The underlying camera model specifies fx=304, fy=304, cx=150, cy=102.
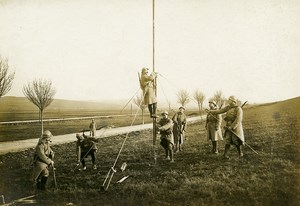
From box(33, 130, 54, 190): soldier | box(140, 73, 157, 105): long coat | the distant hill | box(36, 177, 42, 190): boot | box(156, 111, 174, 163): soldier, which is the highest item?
box(140, 73, 157, 105): long coat

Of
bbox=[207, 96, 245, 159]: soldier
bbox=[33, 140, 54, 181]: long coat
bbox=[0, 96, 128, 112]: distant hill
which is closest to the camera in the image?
bbox=[33, 140, 54, 181]: long coat

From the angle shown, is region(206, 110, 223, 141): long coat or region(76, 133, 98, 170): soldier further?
region(206, 110, 223, 141): long coat

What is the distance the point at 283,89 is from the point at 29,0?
6.24 m

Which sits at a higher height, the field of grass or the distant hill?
the distant hill

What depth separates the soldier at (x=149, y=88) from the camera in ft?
22.3

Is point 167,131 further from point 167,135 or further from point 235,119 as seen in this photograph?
point 235,119

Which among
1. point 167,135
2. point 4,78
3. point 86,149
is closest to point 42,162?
point 86,149

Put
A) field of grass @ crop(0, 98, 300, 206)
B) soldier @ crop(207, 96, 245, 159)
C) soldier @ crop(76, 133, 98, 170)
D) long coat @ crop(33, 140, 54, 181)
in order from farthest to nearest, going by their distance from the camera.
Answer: soldier @ crop(76, 133, 98, 170)
soldier @ crop(207, 96, 245, 159)
long coat @ crop(33, 140, 54, 181)
field of grass @ crop(0, 98, 300, 206)

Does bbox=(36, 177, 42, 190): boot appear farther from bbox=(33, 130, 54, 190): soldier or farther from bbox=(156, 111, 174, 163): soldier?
bbox=(156, 111, 174, 163): soldier

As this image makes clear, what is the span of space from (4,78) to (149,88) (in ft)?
14.5

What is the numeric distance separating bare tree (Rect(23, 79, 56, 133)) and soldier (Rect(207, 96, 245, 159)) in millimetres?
5073

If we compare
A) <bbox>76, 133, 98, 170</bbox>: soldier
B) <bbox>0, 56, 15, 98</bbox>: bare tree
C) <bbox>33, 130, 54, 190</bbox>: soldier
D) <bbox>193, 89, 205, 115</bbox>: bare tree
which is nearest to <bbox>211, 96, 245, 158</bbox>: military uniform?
<bbox>193, 89, 205, 115</bbox>: bare tree

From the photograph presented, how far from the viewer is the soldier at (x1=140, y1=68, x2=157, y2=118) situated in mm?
6809

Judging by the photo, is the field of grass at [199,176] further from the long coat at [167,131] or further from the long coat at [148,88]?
the long coat at [148,88]
